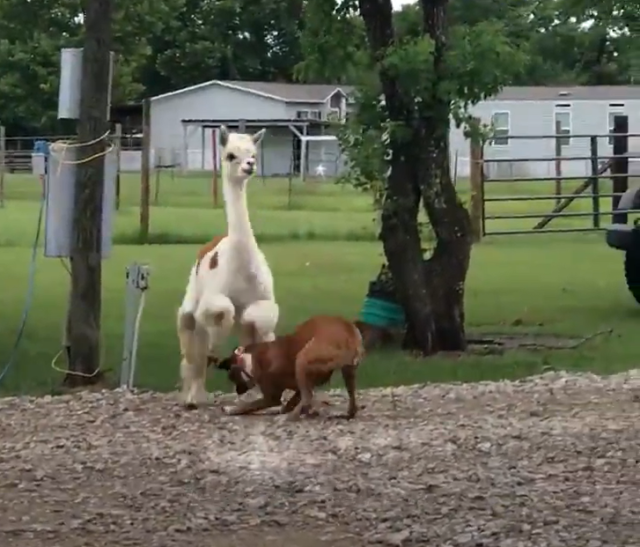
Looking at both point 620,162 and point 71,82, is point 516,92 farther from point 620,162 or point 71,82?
point 71,82

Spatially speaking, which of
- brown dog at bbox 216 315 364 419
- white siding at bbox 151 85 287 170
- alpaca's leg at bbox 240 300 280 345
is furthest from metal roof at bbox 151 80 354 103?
brown dog at bbox 216 315 364 419

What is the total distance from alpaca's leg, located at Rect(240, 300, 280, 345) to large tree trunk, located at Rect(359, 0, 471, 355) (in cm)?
264

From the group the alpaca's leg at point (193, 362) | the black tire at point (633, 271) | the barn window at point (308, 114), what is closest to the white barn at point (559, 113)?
the barn window at point (308, 114)

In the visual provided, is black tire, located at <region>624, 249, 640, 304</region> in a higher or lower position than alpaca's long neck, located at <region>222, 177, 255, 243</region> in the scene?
lower

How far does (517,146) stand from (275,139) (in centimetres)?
882

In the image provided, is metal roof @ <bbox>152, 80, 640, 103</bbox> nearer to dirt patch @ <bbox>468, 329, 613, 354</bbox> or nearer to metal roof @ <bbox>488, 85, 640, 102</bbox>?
metal roof @ <bbox>488, 85, 640, 102</bbox>

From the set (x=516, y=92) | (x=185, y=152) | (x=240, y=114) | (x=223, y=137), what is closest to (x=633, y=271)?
(x=223, y=137)

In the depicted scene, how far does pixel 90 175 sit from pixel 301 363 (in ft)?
6.47

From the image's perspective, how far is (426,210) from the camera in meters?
10.7

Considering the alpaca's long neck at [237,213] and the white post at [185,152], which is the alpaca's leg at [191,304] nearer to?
the alpaca's long neck at [237,213]

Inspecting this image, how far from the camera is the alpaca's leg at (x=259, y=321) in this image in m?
7.91

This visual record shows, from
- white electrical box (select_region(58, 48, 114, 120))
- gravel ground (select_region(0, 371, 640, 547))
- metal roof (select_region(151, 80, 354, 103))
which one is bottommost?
gravel ground (select_region(0, 371, 640, 547))

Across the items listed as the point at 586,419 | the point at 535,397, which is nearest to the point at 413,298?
the point at 535,397

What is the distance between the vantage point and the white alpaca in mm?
Answer: 7887
